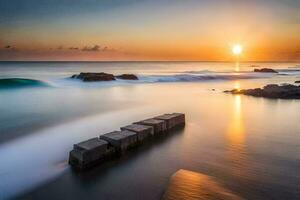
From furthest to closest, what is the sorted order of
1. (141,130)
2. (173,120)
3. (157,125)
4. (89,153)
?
1. (173,120)
2. (157,125)
3. (141,130)
4. (89,153)

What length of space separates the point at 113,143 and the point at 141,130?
96cm

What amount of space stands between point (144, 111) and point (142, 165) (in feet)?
19.8

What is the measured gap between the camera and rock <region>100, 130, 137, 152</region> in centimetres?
515

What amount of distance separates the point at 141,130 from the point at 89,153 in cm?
168

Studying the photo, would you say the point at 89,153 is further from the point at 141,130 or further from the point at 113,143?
the point at 141,130

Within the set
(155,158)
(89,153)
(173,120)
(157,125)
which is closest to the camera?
(89,153)

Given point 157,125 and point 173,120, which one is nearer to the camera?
point 157,125

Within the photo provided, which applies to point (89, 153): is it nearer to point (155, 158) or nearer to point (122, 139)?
point (122, 139)

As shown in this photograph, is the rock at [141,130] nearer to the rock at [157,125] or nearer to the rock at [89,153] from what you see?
the rock at [157,125]

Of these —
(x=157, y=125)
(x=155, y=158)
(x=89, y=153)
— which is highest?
(x=157, y=125)

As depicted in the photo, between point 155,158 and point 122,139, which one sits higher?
point 122,139

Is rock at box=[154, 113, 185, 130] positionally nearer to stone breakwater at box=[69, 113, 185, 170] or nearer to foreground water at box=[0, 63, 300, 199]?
stone breakwater at box=[69, 113, 185, 170]

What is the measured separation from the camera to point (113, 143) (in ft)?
16.9

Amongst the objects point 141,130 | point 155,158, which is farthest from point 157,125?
point 155,158
